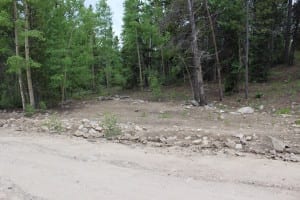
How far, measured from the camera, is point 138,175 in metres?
5.87

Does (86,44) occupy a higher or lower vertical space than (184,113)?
higher

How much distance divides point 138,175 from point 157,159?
1.01 m

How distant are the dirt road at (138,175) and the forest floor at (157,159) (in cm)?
2

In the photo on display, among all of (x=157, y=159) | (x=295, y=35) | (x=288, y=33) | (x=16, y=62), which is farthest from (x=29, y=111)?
(x=295, y=35)

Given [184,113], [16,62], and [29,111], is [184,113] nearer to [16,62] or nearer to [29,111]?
[29,111]

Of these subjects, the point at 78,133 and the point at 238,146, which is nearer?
the point at 238,146

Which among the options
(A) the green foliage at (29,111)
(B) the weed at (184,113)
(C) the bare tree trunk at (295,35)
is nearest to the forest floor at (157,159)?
(B) the weed at (184,113)

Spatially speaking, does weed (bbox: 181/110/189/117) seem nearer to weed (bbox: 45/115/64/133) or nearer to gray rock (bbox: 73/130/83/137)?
gray rock (bbox: 73/130/83/137)

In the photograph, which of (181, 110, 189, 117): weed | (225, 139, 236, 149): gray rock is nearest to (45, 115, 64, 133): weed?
(181, 110, 189, 117): weed

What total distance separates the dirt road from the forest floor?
0.02 metres

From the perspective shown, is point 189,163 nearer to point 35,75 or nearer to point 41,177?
point 41,177

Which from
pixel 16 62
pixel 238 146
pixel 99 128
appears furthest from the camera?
pixel 16 62

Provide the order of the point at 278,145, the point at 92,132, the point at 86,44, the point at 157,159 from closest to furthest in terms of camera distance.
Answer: the point at 157,159 → the point at 278,145 → the point at 92,132 → the point at 86,44

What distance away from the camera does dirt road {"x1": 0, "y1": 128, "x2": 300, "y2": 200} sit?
16.3 feet
